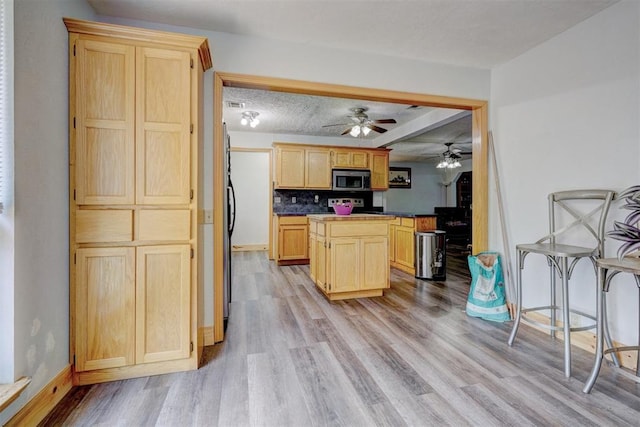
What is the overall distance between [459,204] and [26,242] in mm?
9454

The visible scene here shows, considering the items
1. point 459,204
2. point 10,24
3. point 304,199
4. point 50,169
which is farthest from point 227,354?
point 459,204

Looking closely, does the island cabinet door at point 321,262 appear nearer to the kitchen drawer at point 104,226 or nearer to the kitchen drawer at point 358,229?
the kitchen drawer at point 358,229

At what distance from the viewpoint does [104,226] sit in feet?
5.77

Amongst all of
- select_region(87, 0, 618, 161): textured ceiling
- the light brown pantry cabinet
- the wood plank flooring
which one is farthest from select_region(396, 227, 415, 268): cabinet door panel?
the light brown pantry cabinet

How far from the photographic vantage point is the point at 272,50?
246cm

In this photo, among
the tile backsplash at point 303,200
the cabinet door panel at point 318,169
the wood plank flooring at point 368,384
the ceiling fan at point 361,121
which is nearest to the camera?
the wood plank flooring at point 368,384

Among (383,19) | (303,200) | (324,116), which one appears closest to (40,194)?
(383,19)

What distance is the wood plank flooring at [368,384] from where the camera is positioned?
1.48 meters

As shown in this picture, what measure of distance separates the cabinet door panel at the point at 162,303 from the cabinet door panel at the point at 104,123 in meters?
0.40

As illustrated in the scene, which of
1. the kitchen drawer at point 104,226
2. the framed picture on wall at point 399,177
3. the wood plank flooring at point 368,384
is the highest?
the framed picture on wall at point 399,177

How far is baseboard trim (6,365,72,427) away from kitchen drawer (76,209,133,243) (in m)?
0.75

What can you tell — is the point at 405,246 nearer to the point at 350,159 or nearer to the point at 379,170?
the point at 379,170

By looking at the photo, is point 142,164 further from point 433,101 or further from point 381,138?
point 381,138

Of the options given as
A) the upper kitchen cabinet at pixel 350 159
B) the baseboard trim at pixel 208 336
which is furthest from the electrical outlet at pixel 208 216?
the upper kitchen cabinet at pixel 350 159
